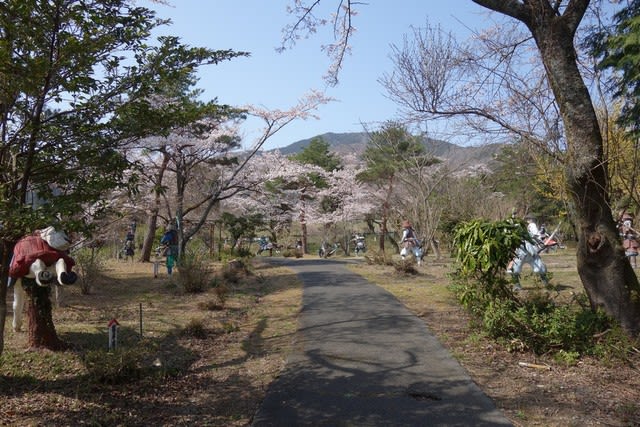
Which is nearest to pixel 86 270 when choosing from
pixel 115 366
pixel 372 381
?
pixel 115 366

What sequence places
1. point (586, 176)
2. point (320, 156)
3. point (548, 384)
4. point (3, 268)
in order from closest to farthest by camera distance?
point (3, 268)
point (548, 384)
point (586, 176)
point (320, 156)

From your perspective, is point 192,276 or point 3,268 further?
point 192,276

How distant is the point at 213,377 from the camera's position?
5.65 metres

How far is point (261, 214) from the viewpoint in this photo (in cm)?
2806

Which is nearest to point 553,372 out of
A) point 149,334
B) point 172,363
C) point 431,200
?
point 172,363

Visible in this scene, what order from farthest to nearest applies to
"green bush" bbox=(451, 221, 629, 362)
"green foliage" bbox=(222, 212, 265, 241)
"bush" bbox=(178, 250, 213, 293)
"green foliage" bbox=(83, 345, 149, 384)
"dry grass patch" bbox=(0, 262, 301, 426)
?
1. "green foliage" bbox=(222, 212, 265, 241)
2. "bush" bbox=(178, 250, 213, 293)
3. "green bush" bbox=(451, 221, 629, 362)
4. "green foliage" bbox=(83, 345, 149, 384)
5. "dry grass patch" bbox=(0, 262, 301, 426)

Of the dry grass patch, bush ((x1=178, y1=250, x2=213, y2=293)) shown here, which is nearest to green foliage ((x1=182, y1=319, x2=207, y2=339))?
the dry grass patch

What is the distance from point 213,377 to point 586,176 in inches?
200

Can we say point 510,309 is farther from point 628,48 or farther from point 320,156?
point 320,156

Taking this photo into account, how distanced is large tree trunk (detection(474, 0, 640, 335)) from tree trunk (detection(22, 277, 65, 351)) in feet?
22.0

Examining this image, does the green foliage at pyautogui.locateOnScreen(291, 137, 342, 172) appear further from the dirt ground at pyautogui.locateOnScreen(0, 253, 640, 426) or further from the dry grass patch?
the dirt ground at pyautogui.locateOnScreen(0, 253, 640, 426)

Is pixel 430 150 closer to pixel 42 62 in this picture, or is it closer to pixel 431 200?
pixel 431 200

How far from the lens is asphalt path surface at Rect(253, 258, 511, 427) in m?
4.19

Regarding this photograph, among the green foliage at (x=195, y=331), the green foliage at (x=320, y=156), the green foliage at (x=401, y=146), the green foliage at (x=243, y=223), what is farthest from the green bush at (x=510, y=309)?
the green foliage at (x=320, y=156)
